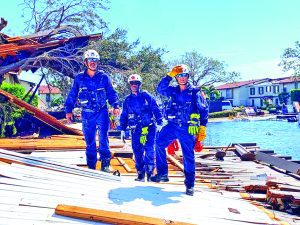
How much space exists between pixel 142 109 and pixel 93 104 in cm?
94

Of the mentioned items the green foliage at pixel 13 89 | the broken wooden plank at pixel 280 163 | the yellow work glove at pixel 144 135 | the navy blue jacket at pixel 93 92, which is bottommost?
the broken wooden plank at pixel 280 163

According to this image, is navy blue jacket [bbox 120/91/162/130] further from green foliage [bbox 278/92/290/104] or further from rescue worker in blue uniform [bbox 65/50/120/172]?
green foliage [bbox 278/92/290/104]

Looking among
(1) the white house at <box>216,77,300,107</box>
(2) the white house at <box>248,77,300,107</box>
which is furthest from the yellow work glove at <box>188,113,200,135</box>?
(1) the white house at <box>216,77,300,107</box>

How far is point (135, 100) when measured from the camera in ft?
24.3

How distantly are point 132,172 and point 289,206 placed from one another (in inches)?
130

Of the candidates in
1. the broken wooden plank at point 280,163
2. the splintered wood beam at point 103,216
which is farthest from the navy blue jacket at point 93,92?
the broken wooden plank at point 280,163

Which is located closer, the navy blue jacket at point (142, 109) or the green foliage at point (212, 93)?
the navy blue jacket at point (142, 109)

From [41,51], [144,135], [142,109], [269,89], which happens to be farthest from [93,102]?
[269,89]

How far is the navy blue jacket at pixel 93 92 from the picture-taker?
762 cm

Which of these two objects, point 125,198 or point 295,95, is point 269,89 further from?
point 125,198

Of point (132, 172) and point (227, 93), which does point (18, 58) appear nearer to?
point (132, 172)

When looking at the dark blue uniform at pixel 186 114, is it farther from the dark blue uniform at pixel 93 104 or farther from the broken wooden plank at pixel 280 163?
the broken wooden plank at pixel 280 163

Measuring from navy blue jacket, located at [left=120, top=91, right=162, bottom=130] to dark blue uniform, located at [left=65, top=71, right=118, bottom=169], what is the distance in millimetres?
448

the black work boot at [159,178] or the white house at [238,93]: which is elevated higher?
the white house at [238,93]
